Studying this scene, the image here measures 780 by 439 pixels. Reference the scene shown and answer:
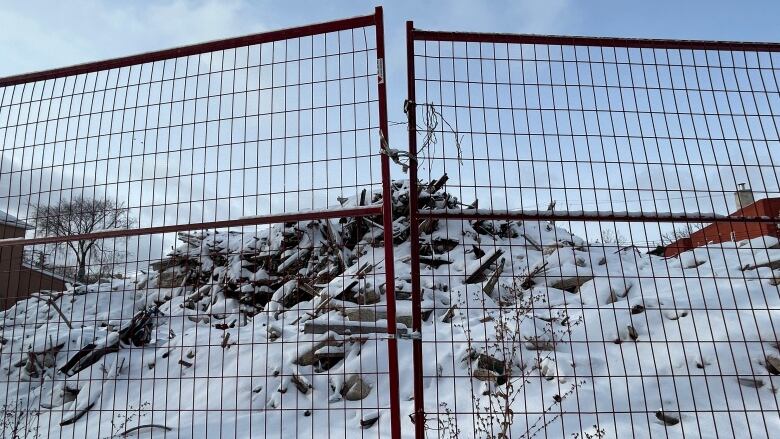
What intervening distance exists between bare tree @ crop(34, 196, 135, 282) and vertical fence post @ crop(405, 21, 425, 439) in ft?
6.83

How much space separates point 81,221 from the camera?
158 inches

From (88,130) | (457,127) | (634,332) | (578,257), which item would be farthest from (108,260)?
(578,257)

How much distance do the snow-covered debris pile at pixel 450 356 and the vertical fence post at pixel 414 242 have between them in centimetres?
22

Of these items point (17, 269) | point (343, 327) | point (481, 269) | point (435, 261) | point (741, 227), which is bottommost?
point (343, 327)

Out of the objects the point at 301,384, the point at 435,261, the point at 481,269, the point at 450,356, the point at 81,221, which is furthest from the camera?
the point at 435,261

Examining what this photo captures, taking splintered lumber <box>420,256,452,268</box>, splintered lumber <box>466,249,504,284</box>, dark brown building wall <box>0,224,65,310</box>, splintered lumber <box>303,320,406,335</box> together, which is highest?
splintered lumber <box>420,256,452,268</box>

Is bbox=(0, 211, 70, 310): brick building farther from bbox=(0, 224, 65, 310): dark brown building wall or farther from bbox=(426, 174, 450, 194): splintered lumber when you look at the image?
bbox=(426, 174, 450, 194): splintered lumber

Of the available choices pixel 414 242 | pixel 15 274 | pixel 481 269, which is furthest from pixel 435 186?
pixel 15 274

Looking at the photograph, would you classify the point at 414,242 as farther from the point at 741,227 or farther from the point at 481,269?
the point at 741,227

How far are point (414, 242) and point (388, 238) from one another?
155mm

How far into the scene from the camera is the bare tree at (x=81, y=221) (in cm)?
375

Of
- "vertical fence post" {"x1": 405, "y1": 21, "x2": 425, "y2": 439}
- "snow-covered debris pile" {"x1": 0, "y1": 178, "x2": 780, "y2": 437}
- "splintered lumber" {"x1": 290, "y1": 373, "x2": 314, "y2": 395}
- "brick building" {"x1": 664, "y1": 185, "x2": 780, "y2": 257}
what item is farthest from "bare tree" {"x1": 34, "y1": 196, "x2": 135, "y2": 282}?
"brick building" {"x1": 664, "y1": 185, "x2": 780, "y2": 257}

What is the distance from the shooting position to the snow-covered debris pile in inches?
157

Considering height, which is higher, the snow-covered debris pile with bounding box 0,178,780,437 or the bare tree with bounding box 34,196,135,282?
the bare tree with bounding box 34,196,135,282
